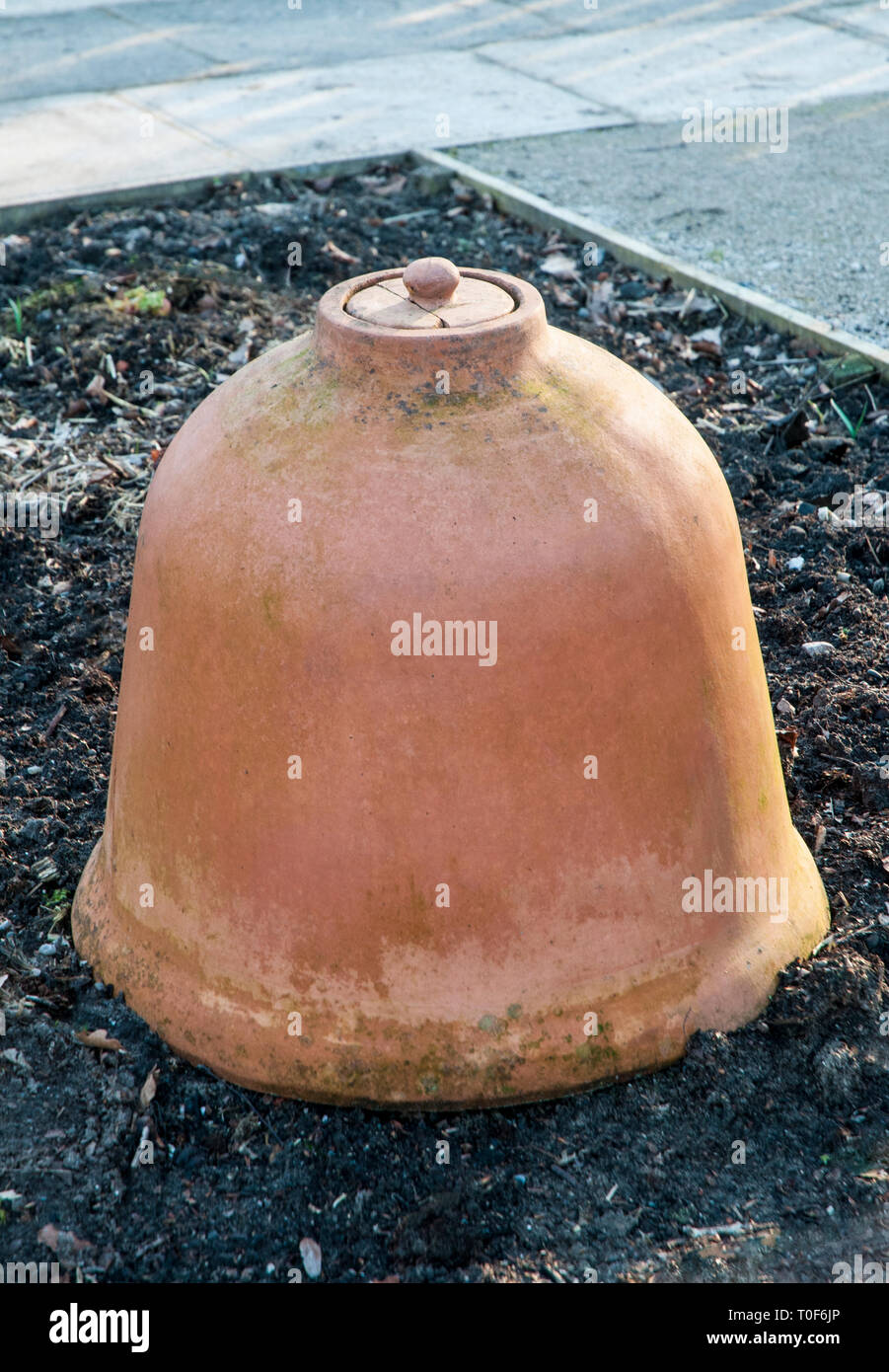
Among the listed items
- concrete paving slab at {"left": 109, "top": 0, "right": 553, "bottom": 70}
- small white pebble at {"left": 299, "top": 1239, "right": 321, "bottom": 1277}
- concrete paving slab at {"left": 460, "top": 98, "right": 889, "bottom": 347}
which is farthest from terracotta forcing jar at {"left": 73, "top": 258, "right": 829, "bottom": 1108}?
concrete paving slab at {"left": 109, "top": 0, "right": 553, "bottom": 70}

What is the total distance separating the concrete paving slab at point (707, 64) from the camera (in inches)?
348

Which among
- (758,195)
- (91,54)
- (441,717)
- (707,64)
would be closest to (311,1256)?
(441,717)

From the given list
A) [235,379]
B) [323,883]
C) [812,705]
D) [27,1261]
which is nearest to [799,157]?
[812,705]

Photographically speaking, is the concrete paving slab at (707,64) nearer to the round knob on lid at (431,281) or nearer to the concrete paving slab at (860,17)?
the concrete paving slab at (860,17)

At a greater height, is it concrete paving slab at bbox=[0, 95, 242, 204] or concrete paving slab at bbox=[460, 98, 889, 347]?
concrete paving slab at bbox=[0, 95, 242, 204]

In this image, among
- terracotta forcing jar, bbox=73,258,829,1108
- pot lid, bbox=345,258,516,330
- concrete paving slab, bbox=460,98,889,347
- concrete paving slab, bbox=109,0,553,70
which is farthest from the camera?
concrete paving slab, bbox=109,0,553,70

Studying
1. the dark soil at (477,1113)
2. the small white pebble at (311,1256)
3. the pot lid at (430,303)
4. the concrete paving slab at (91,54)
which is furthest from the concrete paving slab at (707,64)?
the small white pebble at (311,1256)

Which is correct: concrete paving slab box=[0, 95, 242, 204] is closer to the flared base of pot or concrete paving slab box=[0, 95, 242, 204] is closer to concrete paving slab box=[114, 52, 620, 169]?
concrete paving slab box=[114, 52, 620, 169]

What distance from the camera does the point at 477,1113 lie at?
252 centimetres

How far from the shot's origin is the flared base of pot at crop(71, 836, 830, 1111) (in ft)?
8.11

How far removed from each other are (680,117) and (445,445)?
7.23 meters

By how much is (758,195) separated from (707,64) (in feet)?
9.29

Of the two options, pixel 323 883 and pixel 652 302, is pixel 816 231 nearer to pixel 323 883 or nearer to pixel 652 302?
pixel 652 302

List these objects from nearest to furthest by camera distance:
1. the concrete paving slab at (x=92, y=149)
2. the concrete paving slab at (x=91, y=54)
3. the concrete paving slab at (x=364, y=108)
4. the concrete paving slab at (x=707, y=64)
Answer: the concrete paving slab at (x=92, y=149) < the concrete paving slab at (x=364, y=108) < the concrete paving slab at (x=707, y=64) < the concrete paving slab at (x=91, y=54)
